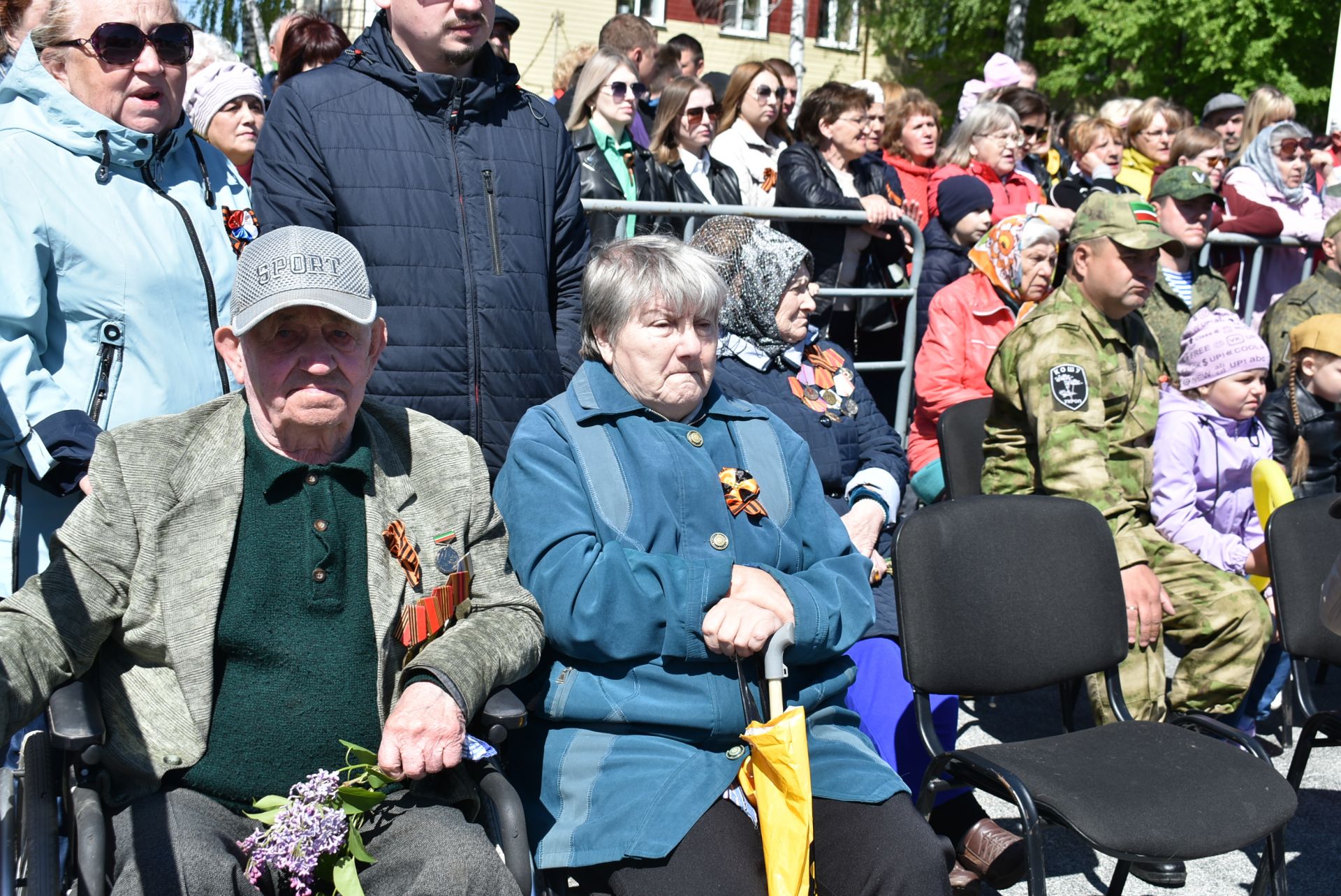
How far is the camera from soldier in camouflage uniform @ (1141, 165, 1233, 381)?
18.7 ft

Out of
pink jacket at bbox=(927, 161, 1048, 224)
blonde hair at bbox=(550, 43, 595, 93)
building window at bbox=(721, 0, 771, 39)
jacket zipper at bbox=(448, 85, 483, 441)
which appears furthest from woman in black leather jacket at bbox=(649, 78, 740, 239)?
building window at bbox=(721, 0, 771, 39)

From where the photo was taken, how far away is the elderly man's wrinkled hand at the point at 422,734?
2.28 metres

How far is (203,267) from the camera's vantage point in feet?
9.40

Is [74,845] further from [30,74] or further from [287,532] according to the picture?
[30,74]

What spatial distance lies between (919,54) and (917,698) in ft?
80.1

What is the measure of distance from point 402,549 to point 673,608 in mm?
562

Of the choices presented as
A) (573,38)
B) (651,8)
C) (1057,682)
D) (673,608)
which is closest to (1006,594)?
(1057,682)

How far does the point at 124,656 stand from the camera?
234 centimetres

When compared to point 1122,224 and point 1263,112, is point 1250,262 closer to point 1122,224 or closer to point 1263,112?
point 1263,112

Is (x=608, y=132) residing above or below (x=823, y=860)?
above

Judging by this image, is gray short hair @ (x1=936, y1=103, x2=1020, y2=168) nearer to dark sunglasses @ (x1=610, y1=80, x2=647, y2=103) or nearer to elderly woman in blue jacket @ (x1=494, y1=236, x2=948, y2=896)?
dark sunglasses @ (x1=610, y1=80, x2=647, y2=103)

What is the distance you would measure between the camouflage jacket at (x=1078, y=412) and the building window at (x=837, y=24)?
926 inches

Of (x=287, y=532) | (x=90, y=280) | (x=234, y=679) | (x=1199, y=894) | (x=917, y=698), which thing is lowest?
(x=1199, y=894)

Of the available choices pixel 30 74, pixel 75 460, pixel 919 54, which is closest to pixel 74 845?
pixel 75 460
